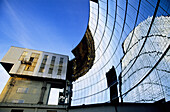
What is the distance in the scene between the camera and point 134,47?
11273mm

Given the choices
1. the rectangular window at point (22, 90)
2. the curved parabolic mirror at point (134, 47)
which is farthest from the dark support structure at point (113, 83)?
the rectangular window at point (22, 90)

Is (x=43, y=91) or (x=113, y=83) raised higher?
(x=113, y=83)

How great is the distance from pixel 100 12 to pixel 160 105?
14.5 metres

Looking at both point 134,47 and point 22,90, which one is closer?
point 134,47

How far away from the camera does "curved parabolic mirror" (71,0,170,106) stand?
709 cm

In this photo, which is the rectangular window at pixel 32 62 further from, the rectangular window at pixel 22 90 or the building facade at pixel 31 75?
the rectangular window at pixel 22 90

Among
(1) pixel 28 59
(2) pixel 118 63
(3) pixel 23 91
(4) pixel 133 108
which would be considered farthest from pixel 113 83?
(1) pixel 28 59

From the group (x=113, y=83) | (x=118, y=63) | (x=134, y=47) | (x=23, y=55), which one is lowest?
(x=113, y=83)

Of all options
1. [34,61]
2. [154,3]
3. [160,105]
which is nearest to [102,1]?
[154,3]

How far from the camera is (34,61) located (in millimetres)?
30219

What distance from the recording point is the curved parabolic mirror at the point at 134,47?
7087 mm

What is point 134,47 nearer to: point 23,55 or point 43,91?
point 43,91

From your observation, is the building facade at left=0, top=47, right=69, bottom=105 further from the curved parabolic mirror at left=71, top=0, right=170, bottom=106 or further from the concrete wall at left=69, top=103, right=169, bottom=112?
the concrete wall at left=69, top=103, right=169, bottom=112

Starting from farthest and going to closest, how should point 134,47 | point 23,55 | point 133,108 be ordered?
point 23,55 → point 134,47 → point 133,108
